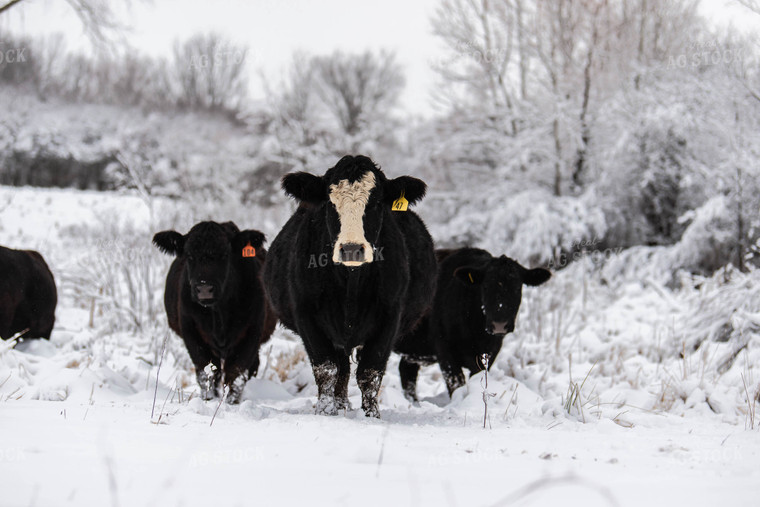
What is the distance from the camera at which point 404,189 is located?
4719mm

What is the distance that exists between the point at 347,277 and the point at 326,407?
2.90 feet

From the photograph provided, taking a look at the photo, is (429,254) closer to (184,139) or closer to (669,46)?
(669,46)

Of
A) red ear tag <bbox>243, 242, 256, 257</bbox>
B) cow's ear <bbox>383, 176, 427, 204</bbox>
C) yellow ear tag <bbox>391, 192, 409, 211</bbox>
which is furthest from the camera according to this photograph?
red ear tag <bbox>243, 242, 256, 257</bbox>

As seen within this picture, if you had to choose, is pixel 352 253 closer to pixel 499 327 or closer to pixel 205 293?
pixel 205 293

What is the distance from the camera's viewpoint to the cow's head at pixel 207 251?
216 inches

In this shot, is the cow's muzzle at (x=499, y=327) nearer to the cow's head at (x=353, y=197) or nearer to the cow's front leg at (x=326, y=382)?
the cow's head at (x=353, y=197)

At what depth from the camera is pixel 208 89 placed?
122 feet

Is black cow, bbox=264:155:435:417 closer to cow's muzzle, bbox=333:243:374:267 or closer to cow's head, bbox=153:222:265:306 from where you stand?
cow's muzzle, bbox=333:243:374:267

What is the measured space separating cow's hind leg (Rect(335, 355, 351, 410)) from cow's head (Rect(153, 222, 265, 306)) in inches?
58.7

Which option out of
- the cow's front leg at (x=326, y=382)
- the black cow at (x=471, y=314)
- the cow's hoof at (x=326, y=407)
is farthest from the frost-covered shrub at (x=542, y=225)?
the cow's hoof at (x=326, y=407)

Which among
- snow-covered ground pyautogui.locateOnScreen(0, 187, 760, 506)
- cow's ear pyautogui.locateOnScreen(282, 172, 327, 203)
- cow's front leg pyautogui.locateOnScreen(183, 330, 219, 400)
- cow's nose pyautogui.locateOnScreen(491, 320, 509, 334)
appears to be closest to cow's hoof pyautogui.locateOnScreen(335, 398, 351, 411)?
snow-covered ground pyautogui.locateOnScreen(0, 187, 760, 506)

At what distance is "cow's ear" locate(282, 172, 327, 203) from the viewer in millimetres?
4535

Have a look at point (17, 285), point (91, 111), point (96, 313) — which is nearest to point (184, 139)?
point (91, 111)

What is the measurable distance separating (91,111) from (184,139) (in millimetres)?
5833
